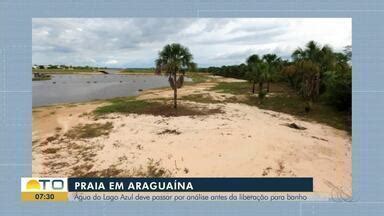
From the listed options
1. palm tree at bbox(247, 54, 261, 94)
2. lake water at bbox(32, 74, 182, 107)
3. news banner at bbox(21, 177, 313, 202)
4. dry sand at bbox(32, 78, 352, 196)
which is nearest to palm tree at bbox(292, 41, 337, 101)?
dry sand at bbox(32, 78, 352, 196)

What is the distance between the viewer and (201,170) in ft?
26.6

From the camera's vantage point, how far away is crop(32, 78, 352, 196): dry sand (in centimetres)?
813

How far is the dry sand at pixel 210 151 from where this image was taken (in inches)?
320

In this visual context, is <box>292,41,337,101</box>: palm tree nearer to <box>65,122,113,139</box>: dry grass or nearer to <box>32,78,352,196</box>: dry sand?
<box>32,78,352,196</box>: dry sand

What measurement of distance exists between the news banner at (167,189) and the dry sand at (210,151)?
0.90ft

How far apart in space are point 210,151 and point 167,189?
2.43 meters

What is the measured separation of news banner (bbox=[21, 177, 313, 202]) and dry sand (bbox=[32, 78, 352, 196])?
0.90 ft

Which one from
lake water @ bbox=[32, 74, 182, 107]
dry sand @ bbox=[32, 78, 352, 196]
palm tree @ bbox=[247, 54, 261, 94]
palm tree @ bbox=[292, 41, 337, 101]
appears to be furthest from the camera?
lake water @ bbox=[32, 74, 182, 107]

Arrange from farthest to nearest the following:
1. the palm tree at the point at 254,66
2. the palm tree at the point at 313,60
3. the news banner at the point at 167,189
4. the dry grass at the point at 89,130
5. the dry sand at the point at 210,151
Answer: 1. the palm tree at the point at 254,66
2. the palm tree at the point at 313,60
3. the dry grass at the point at 89,130
4. the dry sand at the point at 210,151
5. the news banner at the point at 167,189

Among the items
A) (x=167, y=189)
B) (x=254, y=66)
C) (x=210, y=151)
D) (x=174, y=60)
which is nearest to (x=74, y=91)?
(x=174, y=60)

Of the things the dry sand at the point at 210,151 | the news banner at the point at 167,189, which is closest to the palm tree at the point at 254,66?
the dry sand at the point at 210,151

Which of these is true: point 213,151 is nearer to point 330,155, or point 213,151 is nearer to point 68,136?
point 330,155

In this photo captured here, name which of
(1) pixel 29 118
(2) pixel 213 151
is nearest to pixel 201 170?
(2) pixel 213 151

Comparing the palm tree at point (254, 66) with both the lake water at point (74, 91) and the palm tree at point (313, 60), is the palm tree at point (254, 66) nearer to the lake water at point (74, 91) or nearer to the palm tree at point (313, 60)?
the palm tree at point (313, 60)
